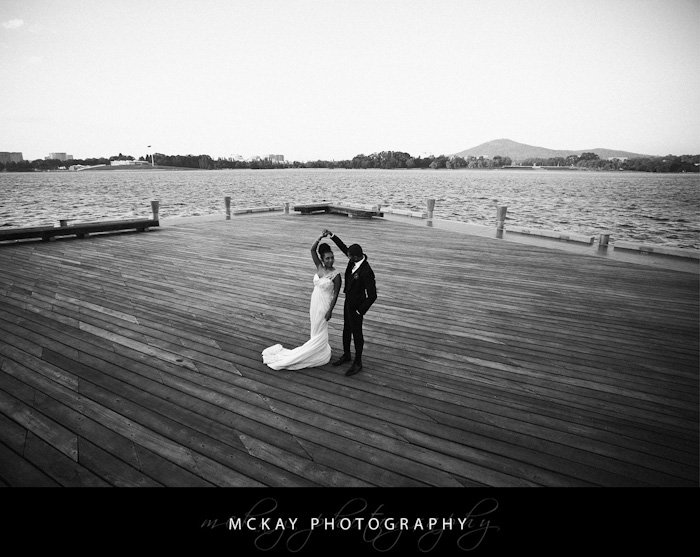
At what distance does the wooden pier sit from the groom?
49cm

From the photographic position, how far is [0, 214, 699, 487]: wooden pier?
330cm

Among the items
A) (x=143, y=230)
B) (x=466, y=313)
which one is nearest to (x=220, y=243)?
(x=143, y=230)

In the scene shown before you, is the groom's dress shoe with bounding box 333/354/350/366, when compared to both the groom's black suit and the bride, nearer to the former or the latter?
the bride

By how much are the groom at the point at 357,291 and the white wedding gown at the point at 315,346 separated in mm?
219

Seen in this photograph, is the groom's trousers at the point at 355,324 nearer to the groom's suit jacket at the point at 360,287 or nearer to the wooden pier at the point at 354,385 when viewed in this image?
the groom's suit jacket at the point at 360,287

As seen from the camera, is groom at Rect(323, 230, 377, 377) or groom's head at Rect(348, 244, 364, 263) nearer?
groom's head at Rect(348, 244, 364, 263)

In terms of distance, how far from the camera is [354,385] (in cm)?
458

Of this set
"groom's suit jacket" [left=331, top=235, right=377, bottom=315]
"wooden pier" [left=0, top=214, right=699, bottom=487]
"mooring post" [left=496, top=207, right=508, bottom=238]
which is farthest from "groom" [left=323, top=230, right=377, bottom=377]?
"mooring post" [left=496, top=207, right=508, bottom=238]

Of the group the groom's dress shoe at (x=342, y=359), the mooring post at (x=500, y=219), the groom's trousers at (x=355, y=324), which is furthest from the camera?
the mooring post at (x=500, y=219)

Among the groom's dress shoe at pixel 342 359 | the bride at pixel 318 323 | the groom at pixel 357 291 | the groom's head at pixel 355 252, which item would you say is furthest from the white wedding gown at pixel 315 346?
the groom's head at pixel 355 252

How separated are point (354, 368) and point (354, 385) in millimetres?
283

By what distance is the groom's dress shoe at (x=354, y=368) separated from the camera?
4781mm

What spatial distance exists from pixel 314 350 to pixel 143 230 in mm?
13798
